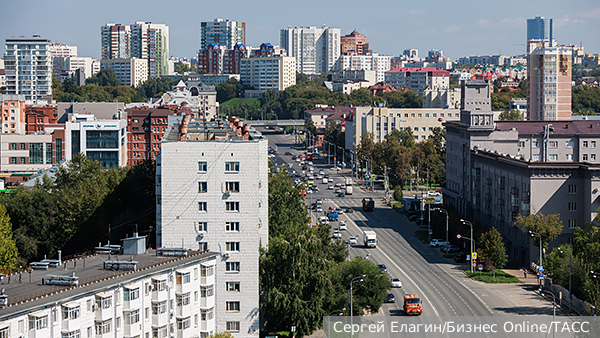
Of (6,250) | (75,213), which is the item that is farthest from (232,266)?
(75,213)

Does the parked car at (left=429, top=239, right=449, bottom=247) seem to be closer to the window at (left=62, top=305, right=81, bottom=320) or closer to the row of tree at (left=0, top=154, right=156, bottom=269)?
the row of tree at (left=0, top=154, right=156, bottom=269)

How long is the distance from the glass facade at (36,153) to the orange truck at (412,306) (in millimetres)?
103068

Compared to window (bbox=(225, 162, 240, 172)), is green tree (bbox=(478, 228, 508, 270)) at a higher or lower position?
lower

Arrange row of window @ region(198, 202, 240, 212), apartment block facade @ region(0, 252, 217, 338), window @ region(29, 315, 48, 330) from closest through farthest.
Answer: window @ region(29, 315, 48, 330) < apartment block facade @ region(0, 252, 217, 338) < row of window @ region(198, 202, 240, 212)

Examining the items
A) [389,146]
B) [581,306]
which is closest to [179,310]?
[581,306]

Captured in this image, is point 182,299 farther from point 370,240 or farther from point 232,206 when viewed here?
point 370,240

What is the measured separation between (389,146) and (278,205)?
294 ft

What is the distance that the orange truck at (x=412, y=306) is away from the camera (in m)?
71.0

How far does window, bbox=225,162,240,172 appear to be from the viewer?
63.1m

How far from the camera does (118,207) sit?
92562 mm

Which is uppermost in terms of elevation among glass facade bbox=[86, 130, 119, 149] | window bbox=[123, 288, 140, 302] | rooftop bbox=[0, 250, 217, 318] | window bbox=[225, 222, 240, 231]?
glass facade bbox=[86, 130, 119, 149]

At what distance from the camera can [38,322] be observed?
140 feet

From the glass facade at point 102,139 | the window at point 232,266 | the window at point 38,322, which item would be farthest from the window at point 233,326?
the glass facade at point 102,139

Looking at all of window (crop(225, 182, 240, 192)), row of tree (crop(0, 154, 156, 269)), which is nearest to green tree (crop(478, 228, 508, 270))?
window (crop(225, 182, 240, 192))
